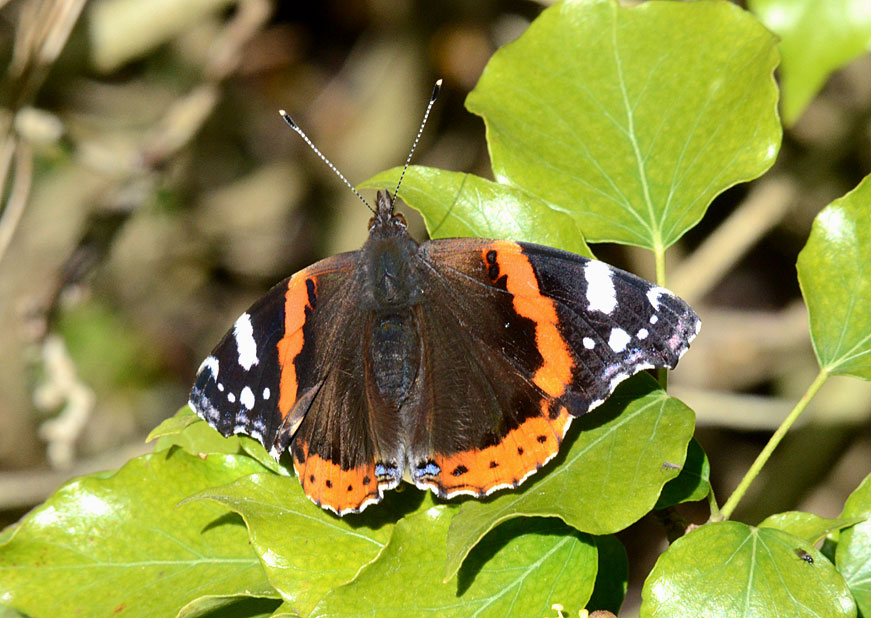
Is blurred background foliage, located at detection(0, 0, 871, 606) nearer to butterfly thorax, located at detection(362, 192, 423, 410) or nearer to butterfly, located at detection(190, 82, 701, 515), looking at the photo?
butterfly, located at detection(190, 82, 701, 515)

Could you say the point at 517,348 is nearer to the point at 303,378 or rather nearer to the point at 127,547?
the point at 303,378

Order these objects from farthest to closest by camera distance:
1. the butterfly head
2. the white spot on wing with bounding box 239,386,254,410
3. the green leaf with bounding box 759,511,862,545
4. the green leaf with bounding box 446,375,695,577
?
1. the butterfly head
2. the white spot on wing with bounding box 239,386,254,410
3. the green leaf with bounding box 759,511,862,545
4. the green leaf with bounding box 446,375,695,577

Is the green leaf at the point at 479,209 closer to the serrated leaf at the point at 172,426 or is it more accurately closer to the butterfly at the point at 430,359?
the butterfly at the point at 430,359

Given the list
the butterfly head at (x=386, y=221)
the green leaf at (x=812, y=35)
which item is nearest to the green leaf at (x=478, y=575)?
the butterfly head at (x=386, y=221)

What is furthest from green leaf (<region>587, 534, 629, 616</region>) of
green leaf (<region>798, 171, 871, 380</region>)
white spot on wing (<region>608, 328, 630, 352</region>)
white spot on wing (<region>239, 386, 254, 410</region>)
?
white spot on wing (<region>239, 386, 254, 410</region>)

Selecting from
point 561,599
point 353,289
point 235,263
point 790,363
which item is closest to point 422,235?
point 235,263

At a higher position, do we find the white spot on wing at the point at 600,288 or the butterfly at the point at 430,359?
the white spot on wing at the point at 600,288

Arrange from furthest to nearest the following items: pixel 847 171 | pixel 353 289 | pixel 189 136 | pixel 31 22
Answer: pixel 847 171, pixel 189 136, pixel 31 22, pixel 353 289

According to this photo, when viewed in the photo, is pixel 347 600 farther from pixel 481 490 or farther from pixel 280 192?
pixel 280 192
